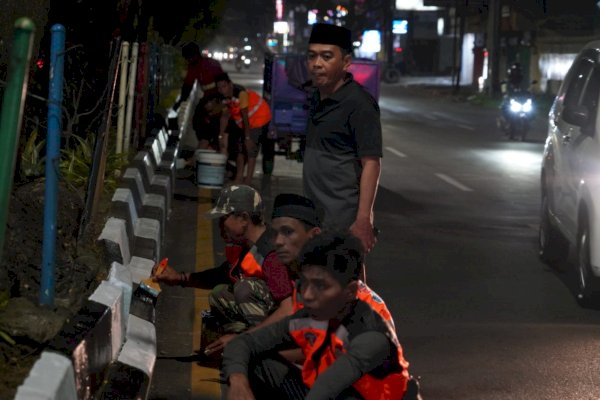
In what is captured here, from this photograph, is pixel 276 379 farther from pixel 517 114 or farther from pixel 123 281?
pixel 517 114

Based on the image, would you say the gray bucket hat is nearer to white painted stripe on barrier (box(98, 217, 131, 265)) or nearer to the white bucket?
white painted stripe on barrier (box(98, 217, 131, 265))

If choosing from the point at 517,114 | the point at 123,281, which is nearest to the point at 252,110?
the point at 123,281

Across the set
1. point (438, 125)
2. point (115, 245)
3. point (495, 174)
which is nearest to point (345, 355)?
point (115, 245)

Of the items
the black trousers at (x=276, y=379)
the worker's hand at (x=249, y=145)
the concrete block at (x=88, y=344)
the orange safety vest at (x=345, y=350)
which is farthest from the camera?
the worker's hand at (x=249, y=145)

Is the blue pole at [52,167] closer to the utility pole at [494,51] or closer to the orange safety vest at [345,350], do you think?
the orange safety vest at [345,350]

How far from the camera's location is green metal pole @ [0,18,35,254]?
4473 millimetres

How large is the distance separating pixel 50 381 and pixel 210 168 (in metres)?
11.4

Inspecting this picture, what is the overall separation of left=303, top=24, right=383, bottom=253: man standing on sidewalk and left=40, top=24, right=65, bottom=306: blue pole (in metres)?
1.33

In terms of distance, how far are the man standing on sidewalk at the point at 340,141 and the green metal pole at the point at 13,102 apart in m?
2.64

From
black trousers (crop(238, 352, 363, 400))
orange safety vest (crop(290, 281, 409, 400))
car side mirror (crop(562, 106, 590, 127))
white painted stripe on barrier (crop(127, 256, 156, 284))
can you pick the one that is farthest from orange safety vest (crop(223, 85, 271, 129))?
orange safety vest (crop(290, 281, 409, 400))

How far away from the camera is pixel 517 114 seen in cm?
2962

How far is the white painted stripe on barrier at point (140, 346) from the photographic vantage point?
6906mm

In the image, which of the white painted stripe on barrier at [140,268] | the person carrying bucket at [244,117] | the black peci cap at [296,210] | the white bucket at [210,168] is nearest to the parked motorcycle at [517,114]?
the person carrying bucket at [244,117]

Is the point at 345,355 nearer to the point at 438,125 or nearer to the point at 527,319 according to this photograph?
the point at 527,319
